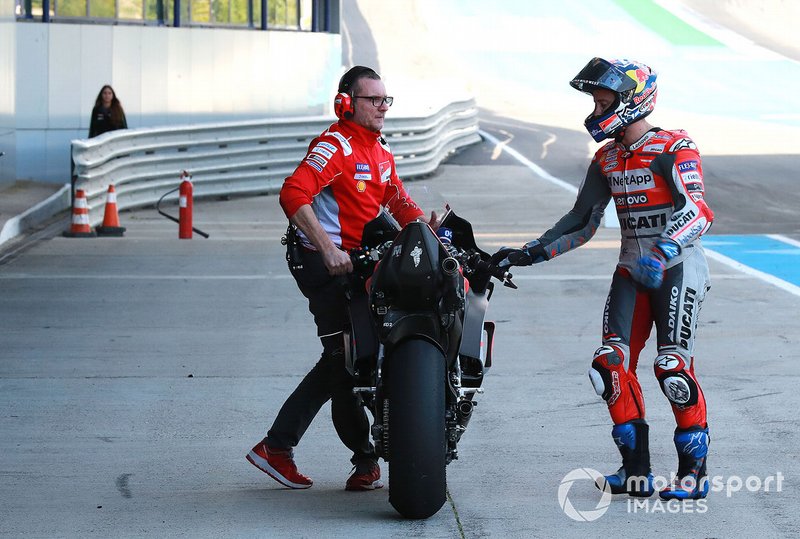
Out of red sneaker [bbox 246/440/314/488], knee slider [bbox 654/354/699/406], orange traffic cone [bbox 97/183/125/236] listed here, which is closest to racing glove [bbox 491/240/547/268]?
knee slider [bbox 654/354/699/406]

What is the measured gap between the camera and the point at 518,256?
6078 millimetres

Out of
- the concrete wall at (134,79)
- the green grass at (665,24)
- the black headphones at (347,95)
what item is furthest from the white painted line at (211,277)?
the green grass at (665,24)

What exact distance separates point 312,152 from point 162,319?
202 inches

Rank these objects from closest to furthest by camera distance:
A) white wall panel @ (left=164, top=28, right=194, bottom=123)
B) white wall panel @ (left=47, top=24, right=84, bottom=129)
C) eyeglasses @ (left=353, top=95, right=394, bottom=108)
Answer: eyeglasses @ (left=353, top=95, right=394, bottom=108)
white wall panel @ (left=47, top=24, right=84, bottom=129)
white wall panel @ (left=164, top=28, right=194, bottom=123)

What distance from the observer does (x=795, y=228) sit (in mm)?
17328

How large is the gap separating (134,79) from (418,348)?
17.9 m

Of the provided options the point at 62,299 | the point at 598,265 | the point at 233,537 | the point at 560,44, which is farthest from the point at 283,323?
the point at 560,44

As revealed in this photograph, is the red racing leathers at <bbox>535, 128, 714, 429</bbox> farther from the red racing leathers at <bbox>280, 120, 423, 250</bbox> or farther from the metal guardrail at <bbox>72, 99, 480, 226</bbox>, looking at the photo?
the metal guardrail at <bbox>72, 99, 480, 226</bbox>

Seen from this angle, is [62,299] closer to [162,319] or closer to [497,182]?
[162,319]

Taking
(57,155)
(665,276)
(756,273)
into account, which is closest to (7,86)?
(57,155)

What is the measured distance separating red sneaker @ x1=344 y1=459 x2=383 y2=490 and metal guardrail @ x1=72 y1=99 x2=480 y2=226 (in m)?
11.1

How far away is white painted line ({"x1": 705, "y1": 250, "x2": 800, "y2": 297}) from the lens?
488 inches

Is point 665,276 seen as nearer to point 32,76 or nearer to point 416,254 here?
point 416,254

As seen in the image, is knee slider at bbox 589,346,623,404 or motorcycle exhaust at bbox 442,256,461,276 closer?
motorcycle exhaust at bbox 442,256,461,276
